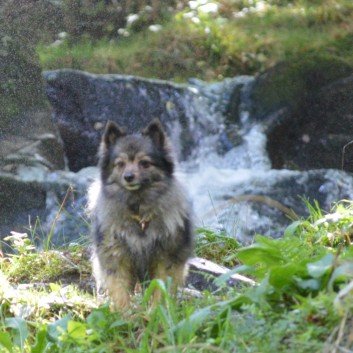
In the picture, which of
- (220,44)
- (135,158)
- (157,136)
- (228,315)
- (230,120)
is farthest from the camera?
(220,44)

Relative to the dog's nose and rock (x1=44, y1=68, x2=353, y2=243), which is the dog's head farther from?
rock (x1=44, y1=68, x2=353, y2=243)

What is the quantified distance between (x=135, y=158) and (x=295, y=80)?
24.2 ft

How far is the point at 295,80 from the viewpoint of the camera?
1238 cm

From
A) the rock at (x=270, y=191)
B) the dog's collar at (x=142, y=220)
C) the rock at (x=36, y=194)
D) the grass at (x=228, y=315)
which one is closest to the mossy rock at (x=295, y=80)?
the rock at (x=270, y=191)

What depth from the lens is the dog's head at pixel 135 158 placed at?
543 centimetres

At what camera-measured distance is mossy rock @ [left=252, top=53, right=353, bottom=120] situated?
1209cm

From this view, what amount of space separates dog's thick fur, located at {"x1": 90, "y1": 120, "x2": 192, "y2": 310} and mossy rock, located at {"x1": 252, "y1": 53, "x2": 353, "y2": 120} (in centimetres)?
656

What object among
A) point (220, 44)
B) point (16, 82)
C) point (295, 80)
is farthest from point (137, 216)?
point (220, 44)

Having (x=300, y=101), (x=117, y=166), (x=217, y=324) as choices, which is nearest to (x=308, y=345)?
(x=217, y=324)

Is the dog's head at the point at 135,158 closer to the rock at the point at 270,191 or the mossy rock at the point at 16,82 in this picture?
the rock at the point at 270,191

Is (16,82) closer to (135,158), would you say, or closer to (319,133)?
(319,133)

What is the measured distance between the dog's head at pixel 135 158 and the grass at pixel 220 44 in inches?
281

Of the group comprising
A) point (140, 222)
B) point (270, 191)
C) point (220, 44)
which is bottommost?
point (270, 191)

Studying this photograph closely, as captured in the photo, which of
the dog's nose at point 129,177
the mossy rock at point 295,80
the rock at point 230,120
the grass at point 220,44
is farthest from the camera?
the grass at point 220,44
